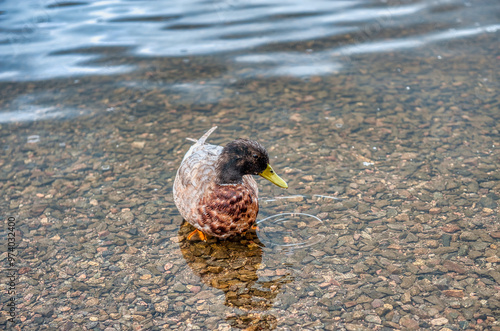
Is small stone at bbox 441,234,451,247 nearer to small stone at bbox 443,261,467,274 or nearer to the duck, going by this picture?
small stone at bbox 443,261,467,274

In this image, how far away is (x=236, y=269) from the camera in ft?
13.2

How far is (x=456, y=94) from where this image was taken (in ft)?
21.1

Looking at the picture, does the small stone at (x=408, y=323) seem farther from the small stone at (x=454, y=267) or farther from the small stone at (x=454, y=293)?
the small stone at (x=454, y=267)

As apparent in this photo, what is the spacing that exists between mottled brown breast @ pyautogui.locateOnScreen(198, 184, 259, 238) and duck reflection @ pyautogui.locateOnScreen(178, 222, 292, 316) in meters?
0.19

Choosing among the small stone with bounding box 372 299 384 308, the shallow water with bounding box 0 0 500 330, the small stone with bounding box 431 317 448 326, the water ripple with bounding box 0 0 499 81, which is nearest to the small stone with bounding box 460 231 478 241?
the shallow water with bounding box 0 0 500 330

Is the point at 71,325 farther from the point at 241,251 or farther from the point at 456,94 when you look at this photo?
the point at 456,94

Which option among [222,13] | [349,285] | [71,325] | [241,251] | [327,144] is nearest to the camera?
[71,325]

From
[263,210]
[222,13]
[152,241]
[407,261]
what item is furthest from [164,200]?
[222,13]

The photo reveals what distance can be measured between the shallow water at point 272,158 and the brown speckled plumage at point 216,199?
0.28 meters

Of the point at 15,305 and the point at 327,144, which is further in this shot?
the point at 327,144

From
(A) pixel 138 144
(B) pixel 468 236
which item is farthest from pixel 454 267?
(A) pixel 138 144

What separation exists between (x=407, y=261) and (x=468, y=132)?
2.37 metres

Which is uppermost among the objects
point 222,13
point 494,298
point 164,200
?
point 222,13

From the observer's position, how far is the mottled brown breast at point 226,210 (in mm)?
3977
